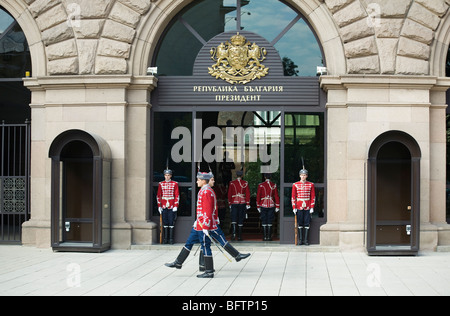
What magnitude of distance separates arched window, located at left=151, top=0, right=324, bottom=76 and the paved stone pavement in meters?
4.37

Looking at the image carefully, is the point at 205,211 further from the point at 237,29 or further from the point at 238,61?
the point at 237,29

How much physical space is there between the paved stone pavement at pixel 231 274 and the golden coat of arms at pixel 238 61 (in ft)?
13.4

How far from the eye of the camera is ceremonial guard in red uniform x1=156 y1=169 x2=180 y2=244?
14711 mm

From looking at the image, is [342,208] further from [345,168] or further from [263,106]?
[263,106]

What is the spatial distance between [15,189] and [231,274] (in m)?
6.82

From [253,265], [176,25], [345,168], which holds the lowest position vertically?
[253,265]

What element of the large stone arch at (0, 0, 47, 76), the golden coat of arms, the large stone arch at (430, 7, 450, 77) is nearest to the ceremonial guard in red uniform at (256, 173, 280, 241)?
the golden coat of arms

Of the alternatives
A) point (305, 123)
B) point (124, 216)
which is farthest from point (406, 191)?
point (124, 216)

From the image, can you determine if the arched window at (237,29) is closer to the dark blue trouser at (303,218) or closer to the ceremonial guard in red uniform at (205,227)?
the dark blue trouser at (303,218)

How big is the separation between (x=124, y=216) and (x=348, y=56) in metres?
6.28

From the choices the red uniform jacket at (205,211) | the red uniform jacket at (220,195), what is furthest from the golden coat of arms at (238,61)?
the red uniform jacket at (205,211)

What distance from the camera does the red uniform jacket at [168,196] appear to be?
14711mm

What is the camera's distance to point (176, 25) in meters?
15.3

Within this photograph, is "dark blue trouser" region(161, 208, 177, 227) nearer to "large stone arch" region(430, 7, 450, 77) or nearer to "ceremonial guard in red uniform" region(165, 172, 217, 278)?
"ceremonial guard in red uniform" region(165, 172, 217, 278)
